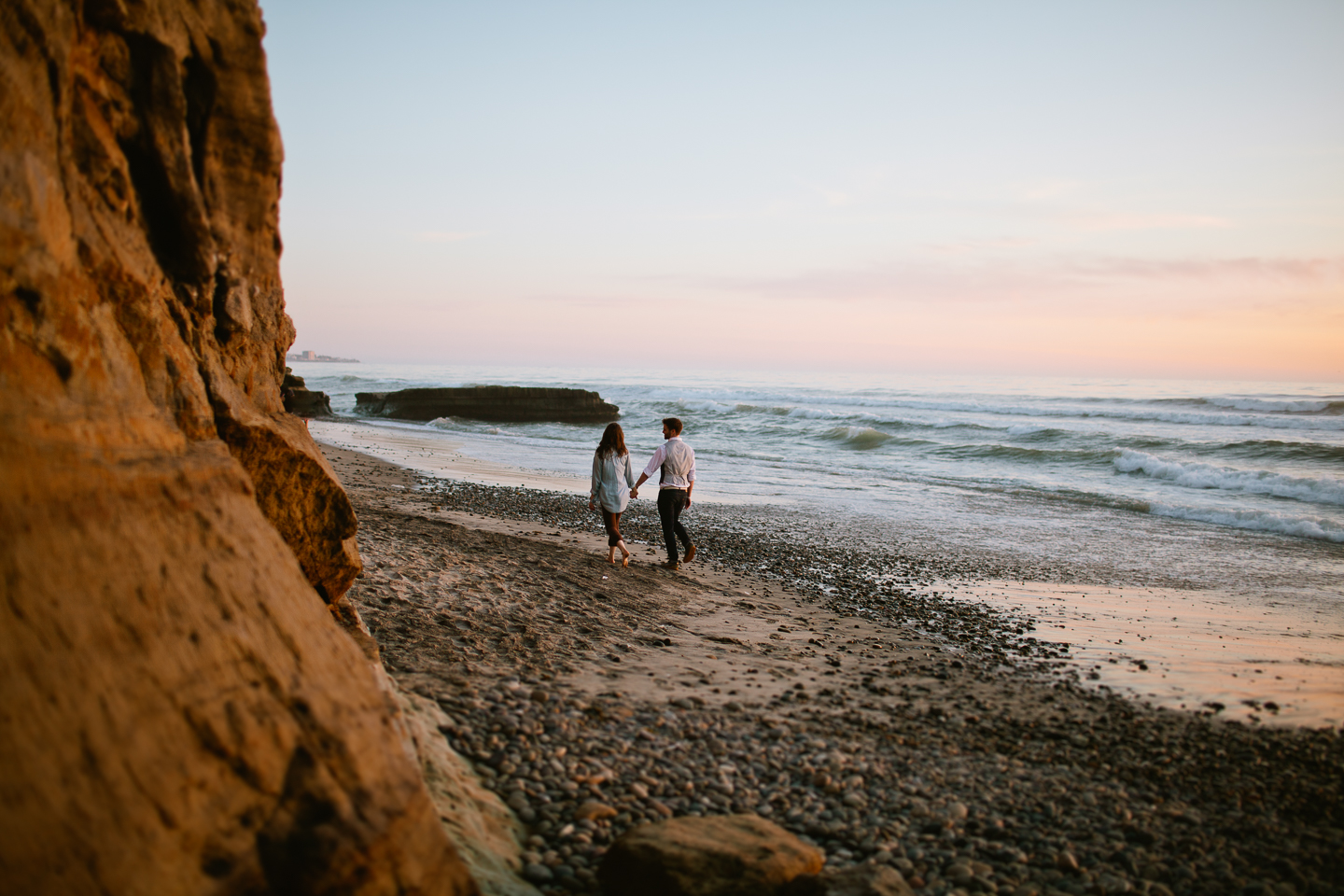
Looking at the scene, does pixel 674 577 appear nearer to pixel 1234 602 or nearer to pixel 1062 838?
pixel 1062 838

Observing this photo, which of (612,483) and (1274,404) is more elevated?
(1274,404)

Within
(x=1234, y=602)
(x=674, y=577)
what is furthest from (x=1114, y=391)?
(x=674, y=577)

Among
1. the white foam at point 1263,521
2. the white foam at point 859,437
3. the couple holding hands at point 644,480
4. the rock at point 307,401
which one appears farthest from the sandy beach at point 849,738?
the rock at point 307,401

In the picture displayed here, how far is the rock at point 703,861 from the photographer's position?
3590mm

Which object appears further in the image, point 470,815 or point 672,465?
point 672,465

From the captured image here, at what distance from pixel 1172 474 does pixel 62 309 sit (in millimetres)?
27371

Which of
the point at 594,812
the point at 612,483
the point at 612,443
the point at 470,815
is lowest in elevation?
the point at 594,812

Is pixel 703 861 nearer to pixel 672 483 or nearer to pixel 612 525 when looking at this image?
pixel 612 525

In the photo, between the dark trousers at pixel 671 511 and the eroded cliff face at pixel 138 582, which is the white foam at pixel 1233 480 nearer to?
the dark trousers at pixel 671 511

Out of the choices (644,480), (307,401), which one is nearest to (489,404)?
(307,401)

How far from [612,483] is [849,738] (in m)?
5.50

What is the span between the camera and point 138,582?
2.79 metres

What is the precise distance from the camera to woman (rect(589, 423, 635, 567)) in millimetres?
10477

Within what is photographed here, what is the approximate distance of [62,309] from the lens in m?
3.00
